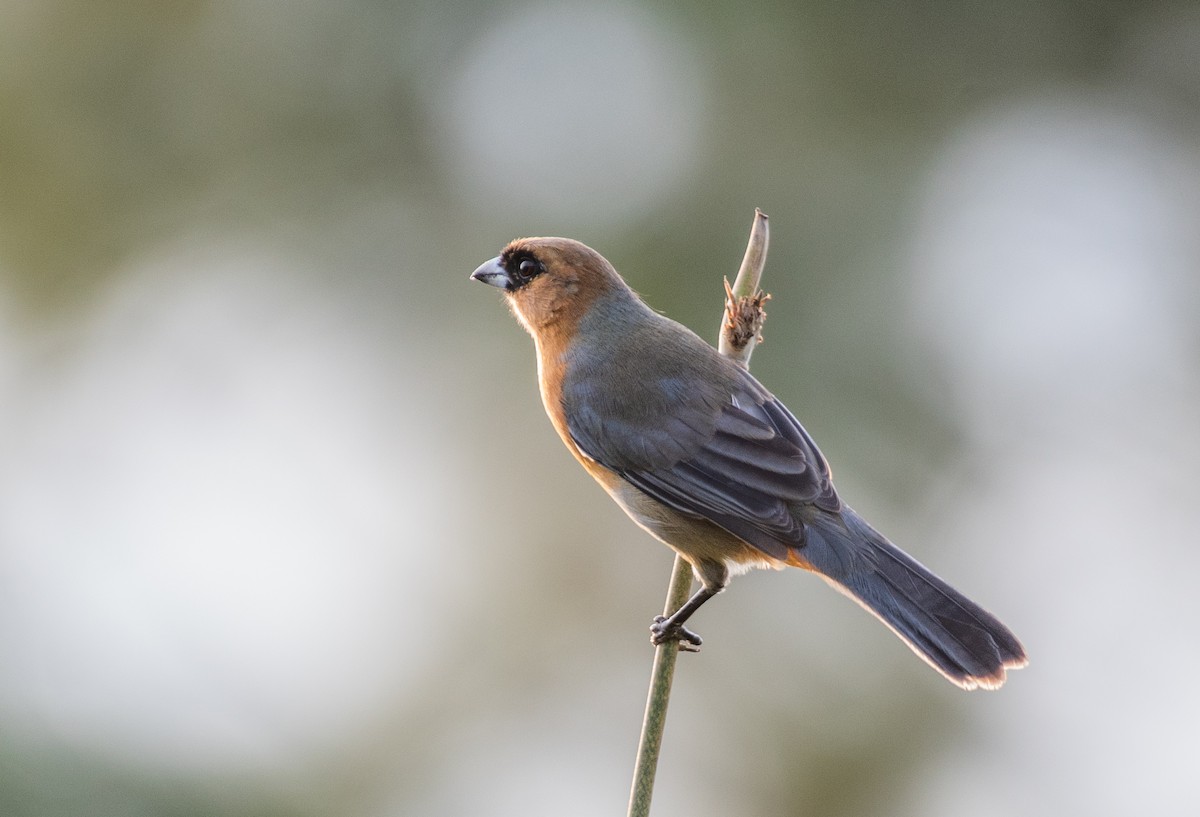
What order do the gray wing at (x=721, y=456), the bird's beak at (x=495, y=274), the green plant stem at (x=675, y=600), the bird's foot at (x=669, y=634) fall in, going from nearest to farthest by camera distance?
the green plant stem at (x=675, y=600)
the bird's foot at (x=669, y=634)
the gray wing at (x=721, y=456)
the bird's beak at (x=495, y=274)

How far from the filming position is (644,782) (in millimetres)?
2086

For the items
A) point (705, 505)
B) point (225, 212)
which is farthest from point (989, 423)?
point (225, 212)

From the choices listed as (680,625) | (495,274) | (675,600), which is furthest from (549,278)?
(680,625)

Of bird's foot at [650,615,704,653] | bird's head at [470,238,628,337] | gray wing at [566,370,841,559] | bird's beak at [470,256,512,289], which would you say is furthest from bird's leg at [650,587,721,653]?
bird's beak at [470,256,512,289]

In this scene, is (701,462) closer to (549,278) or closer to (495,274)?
(549,278)

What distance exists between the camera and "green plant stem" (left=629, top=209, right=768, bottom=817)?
2.10 m

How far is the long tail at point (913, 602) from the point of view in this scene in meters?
2.99

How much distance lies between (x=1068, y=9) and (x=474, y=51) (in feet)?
12.9

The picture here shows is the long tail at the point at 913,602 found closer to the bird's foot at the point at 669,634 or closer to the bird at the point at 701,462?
the bird at the point at 701,462

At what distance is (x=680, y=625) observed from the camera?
305 centimetres

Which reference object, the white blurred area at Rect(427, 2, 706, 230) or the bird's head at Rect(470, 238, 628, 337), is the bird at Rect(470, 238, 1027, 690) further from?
the white blurred area at Rect(427, 2, 706, 230)

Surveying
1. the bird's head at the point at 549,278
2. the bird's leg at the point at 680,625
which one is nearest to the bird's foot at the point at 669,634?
the bird's leg at the point at 680,625

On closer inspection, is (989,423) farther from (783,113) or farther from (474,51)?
(474,51)

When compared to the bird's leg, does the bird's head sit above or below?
above
